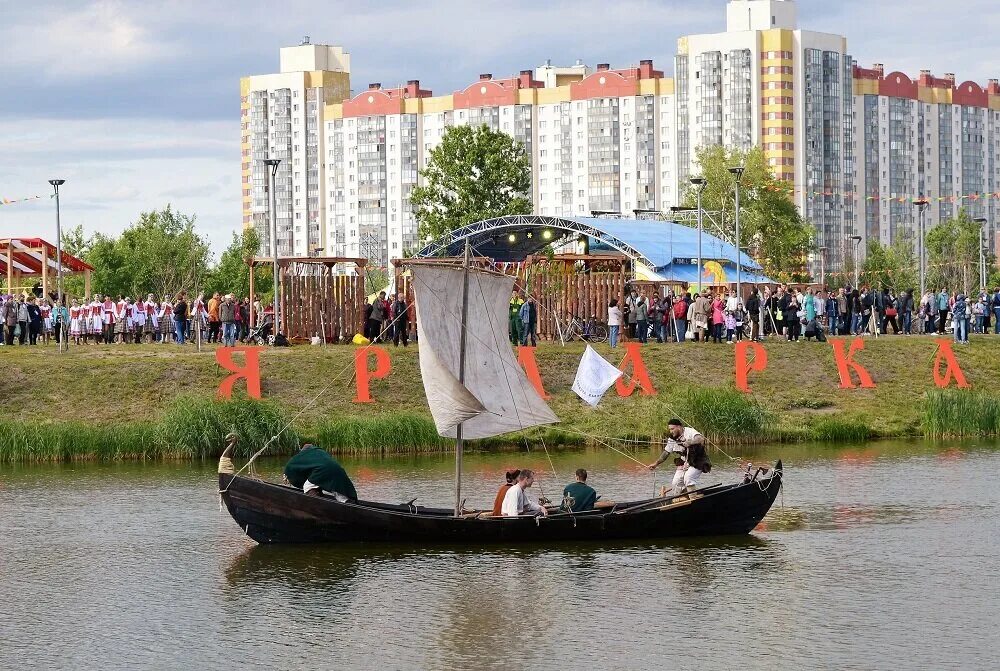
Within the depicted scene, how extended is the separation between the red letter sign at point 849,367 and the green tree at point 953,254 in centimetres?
8116

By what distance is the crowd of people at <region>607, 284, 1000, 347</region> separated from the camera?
187 feet

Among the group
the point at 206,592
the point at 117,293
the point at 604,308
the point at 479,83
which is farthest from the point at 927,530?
the point at 479,83

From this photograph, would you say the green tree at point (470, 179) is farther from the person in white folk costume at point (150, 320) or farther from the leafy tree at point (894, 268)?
the leafy tree at point (894, 268)

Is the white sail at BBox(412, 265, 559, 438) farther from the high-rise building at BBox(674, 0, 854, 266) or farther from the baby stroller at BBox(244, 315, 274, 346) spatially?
the high-rise building at BBox(674, 0, 854, 266)

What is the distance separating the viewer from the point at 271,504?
2848cm

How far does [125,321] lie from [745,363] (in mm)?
25649

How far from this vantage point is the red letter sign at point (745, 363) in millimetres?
51312

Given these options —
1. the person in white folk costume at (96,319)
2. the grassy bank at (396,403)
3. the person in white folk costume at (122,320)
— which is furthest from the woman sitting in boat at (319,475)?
the person in white folk costume at (122,320)

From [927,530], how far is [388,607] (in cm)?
1128

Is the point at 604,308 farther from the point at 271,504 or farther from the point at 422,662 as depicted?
the point at 422,662

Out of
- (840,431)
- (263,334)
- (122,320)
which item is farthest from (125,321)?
(840,431)

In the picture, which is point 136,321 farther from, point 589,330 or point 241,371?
point 589,330

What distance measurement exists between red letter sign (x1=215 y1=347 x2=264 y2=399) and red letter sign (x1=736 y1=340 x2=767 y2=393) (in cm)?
1561

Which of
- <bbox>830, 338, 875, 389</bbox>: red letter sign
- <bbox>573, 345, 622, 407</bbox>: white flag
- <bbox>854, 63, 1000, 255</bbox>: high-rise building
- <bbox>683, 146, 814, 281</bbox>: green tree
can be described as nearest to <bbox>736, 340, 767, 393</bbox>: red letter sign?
<bbox>830, 338, 875, 389</bbox>: red letter sign
